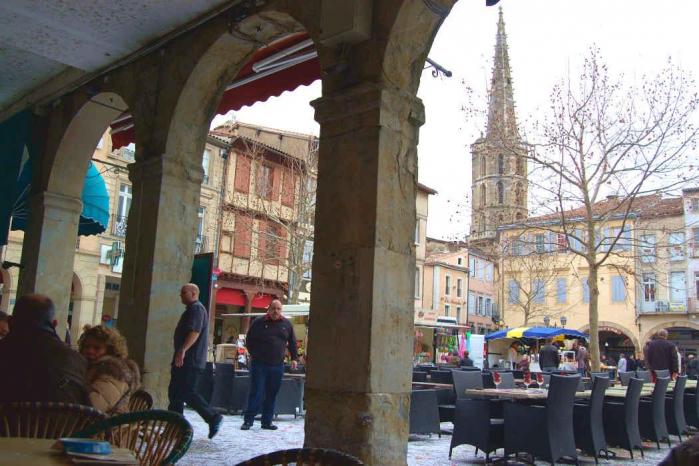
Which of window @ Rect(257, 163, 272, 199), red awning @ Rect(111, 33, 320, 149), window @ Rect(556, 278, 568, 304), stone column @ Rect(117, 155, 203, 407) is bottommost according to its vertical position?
stone column @ Rect(117, 155, 203, 407)

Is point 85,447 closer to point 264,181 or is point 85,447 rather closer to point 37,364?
point 37,364

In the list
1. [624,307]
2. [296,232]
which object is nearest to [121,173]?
[296,232]

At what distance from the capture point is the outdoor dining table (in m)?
1.86

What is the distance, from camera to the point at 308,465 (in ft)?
6.07

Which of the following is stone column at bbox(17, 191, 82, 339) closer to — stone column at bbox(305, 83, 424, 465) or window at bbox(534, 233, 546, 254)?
stone column at bbox(305, 83, 424, 465)

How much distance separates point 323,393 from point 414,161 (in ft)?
5.01

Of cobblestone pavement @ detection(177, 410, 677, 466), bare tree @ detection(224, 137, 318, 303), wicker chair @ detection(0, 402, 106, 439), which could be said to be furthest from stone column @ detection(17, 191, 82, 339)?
bare tree @ detection(224, 137, 318, 303)

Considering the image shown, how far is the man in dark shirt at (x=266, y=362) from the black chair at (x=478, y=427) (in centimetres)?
225

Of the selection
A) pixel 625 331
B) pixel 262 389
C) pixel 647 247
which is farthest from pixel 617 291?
pixel 262 389

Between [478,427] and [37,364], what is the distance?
4522 mm

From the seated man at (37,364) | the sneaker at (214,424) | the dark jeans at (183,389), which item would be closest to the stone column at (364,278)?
the seated man at (37,364)

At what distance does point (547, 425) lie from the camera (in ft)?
19.0

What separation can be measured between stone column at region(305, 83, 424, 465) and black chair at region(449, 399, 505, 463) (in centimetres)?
261

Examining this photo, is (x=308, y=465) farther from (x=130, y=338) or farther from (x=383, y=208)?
(x=130, y=338)
